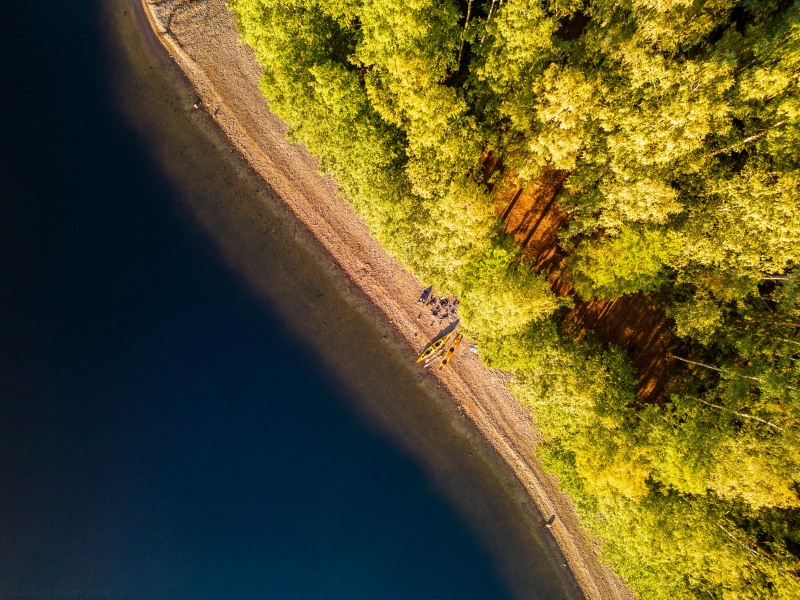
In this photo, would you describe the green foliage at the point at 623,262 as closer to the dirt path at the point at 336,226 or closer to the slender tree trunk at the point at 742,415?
the slender tree trunk at the point at 742,415

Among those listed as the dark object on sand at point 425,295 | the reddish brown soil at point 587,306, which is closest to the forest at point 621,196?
the reddish brown soil at point 587,306

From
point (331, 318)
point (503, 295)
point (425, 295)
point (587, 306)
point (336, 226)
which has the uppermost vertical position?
point (587, 306)

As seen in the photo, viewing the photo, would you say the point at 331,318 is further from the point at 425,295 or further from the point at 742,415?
the point at 742,415

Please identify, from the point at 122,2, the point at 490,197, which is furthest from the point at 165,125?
the point at 490,197

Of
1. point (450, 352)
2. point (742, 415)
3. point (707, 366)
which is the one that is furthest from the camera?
point (450, 352)

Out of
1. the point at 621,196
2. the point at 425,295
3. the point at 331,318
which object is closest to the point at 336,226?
the point at 331,318

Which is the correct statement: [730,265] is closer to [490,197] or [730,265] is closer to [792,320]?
[792,320]
